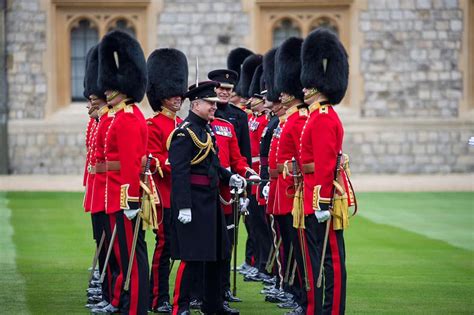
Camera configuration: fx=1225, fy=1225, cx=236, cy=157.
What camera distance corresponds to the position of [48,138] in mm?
19250

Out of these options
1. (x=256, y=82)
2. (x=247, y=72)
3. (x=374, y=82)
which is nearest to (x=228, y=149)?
(x=256, y=82)

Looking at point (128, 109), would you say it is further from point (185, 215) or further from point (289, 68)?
point (289, 68)

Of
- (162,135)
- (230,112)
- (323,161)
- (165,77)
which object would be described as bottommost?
(323,161)

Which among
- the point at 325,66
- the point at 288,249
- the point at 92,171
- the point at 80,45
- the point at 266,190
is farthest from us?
the point at 80,45

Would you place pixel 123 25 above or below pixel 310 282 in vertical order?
above

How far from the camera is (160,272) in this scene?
8.14 m

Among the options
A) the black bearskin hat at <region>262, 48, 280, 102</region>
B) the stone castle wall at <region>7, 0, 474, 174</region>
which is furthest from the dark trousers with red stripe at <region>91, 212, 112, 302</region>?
the stone castle wall at <region>7, 0, 474, 174</region>

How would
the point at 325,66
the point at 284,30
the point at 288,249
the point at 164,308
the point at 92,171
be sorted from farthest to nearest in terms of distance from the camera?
the point at 284,30 → the point at 288,249 → the point at 164,308 → the point at 92,171 → the point at 325,66

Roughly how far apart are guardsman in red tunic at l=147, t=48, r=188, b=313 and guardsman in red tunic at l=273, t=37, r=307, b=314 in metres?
0.72

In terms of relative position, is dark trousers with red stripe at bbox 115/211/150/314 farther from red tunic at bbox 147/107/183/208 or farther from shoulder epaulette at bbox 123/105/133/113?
red tunic at bbox 147/107/183/208

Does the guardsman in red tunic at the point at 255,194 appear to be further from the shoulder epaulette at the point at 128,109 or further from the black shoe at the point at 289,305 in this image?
the shoulder epaulette at the point at 128,109

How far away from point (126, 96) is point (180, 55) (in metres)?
1.39

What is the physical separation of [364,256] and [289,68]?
2.94m

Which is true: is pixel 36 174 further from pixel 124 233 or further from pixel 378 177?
pixel 124 233
